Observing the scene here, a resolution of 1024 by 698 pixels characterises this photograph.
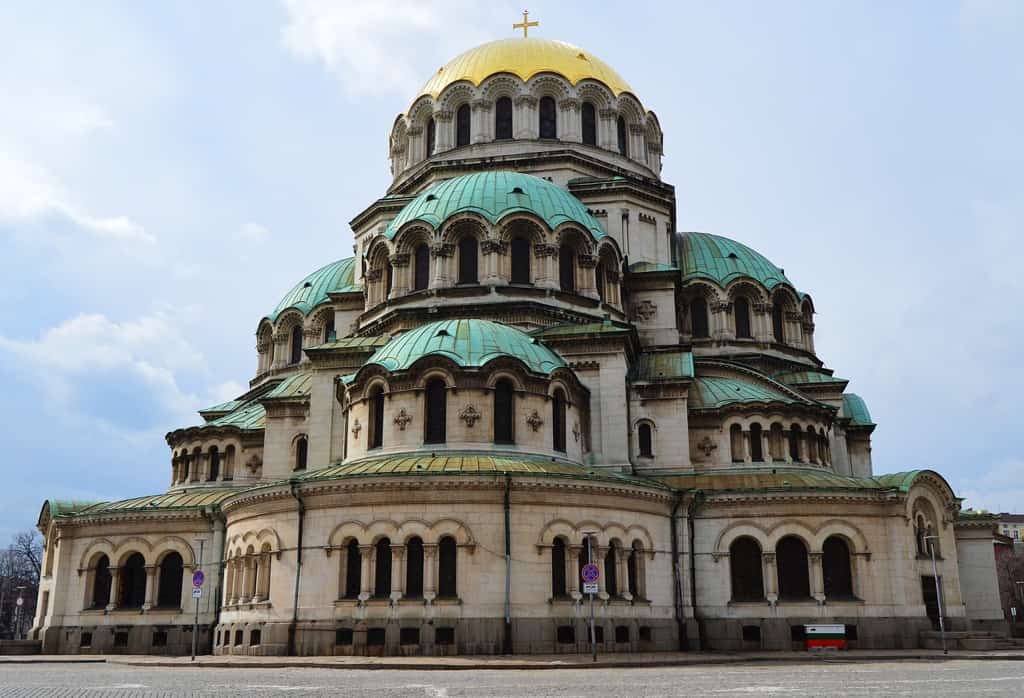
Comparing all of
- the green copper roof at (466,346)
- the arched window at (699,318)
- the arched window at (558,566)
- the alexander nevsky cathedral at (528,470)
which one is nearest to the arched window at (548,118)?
the alexander nevsky cathedral at (528,470)

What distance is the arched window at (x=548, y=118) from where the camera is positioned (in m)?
48.5

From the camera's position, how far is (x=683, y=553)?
33.4 metres

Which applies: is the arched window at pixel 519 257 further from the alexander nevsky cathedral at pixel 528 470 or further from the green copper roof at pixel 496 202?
the green copper roof at pixel 496 202

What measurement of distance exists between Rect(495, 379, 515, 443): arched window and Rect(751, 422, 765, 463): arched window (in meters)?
10.7

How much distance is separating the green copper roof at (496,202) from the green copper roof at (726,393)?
24.3ft

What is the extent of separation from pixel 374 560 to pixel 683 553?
10.6 m

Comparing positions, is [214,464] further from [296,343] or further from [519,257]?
[519,257]

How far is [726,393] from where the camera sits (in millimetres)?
39031

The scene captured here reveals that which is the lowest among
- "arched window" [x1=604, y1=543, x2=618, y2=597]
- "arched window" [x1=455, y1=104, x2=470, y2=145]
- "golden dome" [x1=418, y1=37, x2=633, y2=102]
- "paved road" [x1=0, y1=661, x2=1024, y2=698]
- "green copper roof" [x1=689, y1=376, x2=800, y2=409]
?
"paved road" [x1=0, y1=661, x2=1024, y2=698]

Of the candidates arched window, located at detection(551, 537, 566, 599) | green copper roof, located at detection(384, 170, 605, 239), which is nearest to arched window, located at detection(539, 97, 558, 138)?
green copper roof, located at detection(384, 170, 605, 239)

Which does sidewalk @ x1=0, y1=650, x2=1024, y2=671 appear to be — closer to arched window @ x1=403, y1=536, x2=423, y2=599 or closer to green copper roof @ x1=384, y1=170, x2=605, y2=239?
arched window @ x1=403, y1=536, x2=423, y2=599

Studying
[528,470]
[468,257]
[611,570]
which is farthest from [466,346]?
[611,570]

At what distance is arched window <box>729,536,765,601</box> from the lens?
109 ft

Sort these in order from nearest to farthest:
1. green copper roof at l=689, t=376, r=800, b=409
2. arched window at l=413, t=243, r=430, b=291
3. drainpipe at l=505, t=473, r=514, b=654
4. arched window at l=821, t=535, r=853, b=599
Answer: drainpipe at l=505, t=473, r=514, b=654 → arched window at l=821, t=535, r=853, b=599 → green copper roof at l=689, t=376, r=800, b=409 → arched window at l=413, t=243, r=430, b=291
